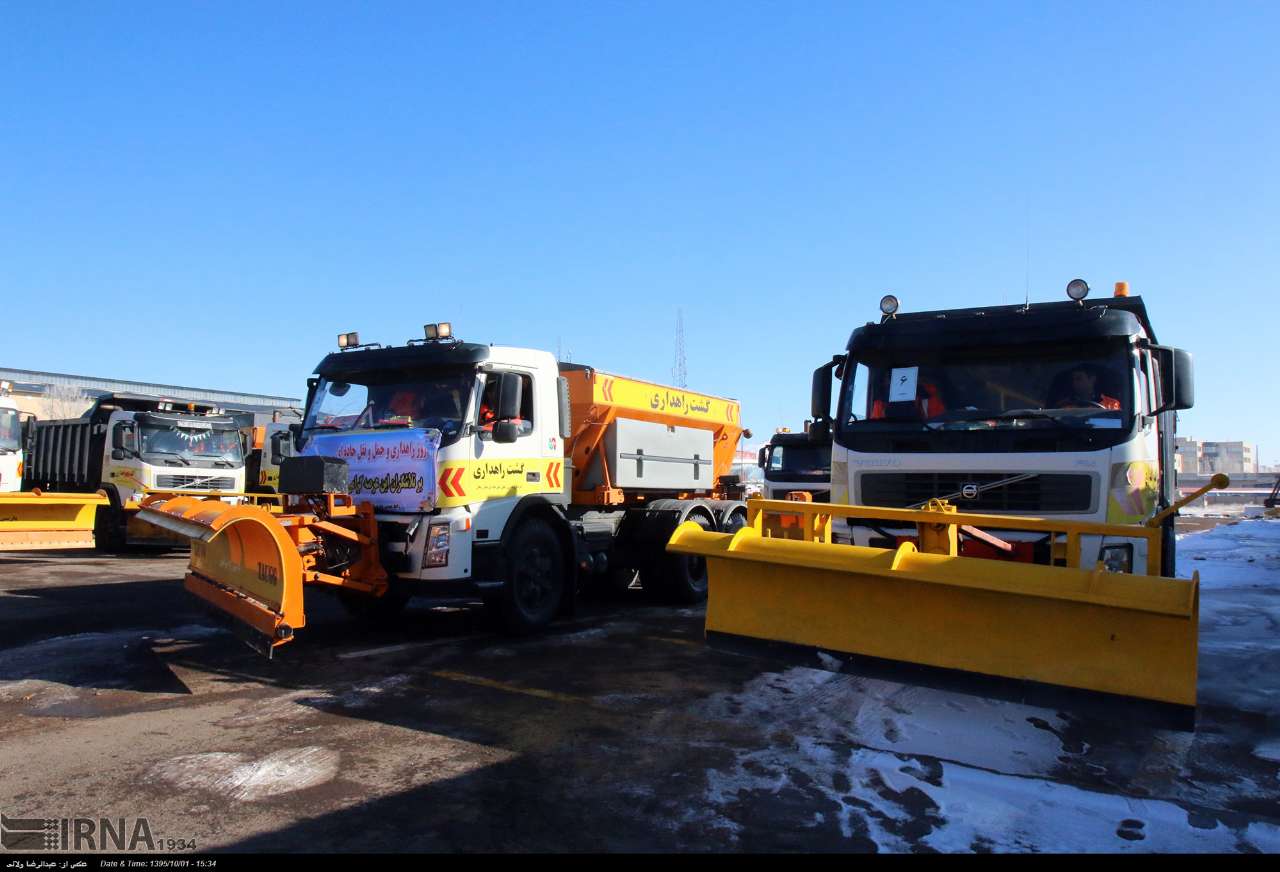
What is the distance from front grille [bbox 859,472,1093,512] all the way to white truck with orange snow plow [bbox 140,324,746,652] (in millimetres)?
3215

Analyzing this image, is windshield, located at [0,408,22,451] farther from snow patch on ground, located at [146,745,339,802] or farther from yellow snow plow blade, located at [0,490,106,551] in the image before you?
snow patch on ground, located at [146,745,339,802]

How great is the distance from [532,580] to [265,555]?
259 centimetres

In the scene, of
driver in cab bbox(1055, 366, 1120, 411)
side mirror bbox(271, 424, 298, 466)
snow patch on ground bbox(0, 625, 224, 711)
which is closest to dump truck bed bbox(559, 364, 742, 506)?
side mirror bbox(271, 424, 298, 466)

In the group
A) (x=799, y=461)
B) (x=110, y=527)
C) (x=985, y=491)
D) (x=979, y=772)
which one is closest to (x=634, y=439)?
(x=985, y=491)

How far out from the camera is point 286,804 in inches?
156

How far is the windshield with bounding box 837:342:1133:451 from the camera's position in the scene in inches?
230

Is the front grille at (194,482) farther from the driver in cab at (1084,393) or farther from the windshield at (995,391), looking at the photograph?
the driver in cab at (1084,393)

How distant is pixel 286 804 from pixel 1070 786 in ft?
12.3

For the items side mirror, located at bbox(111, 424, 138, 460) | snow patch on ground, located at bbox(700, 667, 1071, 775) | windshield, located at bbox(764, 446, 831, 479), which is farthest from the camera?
windshield, located at bbox(764, 446, 831, 479)

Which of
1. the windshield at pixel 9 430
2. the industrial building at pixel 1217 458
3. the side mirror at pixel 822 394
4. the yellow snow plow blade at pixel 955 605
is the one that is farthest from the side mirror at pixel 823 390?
the industrial building at pixel 1217 458

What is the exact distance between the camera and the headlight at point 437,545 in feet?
23.6

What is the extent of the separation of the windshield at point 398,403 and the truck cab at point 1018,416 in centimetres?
316

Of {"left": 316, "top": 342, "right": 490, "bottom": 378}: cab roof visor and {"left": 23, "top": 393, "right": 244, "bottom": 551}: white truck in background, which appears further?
{"left": 23, "top": 393, "right": 244, "bottom": 551}: white truck in background

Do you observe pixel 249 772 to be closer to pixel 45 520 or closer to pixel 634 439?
pixel 634 439
